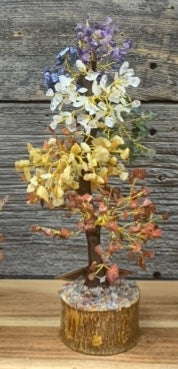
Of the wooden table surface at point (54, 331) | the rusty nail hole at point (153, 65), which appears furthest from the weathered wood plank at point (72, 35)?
the wooden table surface at point (54, 331)

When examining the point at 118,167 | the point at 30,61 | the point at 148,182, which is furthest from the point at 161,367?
the point at 30,61

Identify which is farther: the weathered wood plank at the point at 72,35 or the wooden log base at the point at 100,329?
the weathered wood plank at the point at 72,35

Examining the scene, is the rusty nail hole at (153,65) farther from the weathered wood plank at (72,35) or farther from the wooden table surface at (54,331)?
the wooden table surface at (54,331)

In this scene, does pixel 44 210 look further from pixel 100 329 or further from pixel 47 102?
pixel 100 329

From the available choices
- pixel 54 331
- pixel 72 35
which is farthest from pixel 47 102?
pixel 54 331

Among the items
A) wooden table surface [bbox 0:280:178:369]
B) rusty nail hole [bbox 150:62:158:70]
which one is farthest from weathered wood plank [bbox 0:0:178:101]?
wooden table surface [bbox 0:280:178:369]
